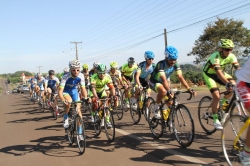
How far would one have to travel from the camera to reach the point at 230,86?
16.9 feet

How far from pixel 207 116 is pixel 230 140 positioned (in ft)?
6.42

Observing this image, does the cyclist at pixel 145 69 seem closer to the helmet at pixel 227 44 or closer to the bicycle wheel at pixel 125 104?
the bicycle wheel at pixel 125 104

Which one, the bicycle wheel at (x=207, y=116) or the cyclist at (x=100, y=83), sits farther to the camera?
the cyclist at (x=100, y=83)

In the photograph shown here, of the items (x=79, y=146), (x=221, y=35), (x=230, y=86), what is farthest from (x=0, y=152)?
(x=221, y=35)

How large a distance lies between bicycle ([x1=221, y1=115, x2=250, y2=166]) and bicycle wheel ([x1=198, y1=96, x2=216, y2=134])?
1.92 meters

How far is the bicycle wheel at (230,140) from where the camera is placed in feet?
13.5

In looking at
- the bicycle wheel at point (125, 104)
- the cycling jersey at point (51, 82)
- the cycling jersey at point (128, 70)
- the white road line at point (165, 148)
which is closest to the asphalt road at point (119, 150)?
the white road line at point (165, 148)

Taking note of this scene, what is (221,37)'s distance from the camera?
3091 cm

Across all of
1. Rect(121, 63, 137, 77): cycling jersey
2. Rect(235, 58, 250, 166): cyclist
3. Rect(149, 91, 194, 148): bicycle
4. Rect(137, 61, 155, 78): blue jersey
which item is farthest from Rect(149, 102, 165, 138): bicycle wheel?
Rect(121, 63, 137, 77): cycling jersey

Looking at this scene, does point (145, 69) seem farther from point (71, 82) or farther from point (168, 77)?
point (71, 82)

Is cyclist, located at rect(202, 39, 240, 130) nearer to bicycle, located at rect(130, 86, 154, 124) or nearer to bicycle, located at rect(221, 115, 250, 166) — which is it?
bicycle, located at rect(221, 115, 250, 166)

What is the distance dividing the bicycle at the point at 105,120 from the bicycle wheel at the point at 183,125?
1544mm

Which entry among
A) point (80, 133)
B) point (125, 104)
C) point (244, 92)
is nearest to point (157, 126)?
point (80, 133)

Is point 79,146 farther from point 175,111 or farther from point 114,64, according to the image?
point 114,64
